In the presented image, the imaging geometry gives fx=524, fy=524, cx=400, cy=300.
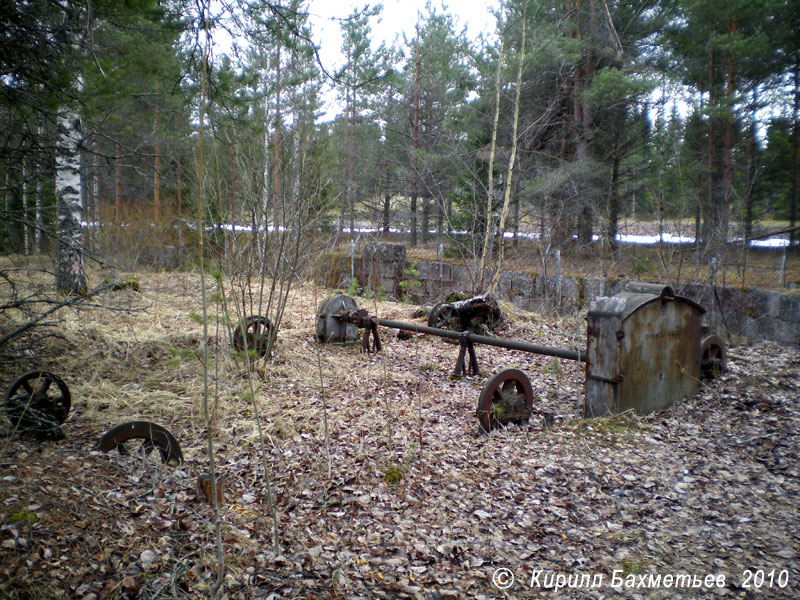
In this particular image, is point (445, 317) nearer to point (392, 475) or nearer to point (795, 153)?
point (392, 475)

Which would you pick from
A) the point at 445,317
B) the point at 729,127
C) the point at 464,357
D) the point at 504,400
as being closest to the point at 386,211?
the point at 729,127

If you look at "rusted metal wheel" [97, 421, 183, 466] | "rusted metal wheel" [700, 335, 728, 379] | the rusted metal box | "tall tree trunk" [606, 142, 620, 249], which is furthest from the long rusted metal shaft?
"tall tree trunk" [606, 142, 620, 249]

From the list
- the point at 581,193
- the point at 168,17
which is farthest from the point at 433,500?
the point at 581,193

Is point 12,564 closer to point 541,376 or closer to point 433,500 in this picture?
point 433,500

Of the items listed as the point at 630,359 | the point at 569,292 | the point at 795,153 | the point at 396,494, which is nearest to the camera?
the point at 396,494

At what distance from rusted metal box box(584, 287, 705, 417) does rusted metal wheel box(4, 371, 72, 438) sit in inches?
175

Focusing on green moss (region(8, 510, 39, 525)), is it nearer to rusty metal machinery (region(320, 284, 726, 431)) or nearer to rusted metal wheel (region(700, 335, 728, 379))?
rusty metal machinery (region(320, 284, 726, 431))

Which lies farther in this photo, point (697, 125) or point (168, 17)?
point (697, 125)

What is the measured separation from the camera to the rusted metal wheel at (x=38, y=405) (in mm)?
3570

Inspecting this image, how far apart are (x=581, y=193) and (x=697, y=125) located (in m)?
5.08

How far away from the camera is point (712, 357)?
614cm

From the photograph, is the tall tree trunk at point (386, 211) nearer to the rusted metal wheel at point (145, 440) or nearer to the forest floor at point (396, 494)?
the forest floor at point (396, 494)

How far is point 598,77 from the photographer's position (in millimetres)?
15719

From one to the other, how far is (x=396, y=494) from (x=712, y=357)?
452 centimetres
